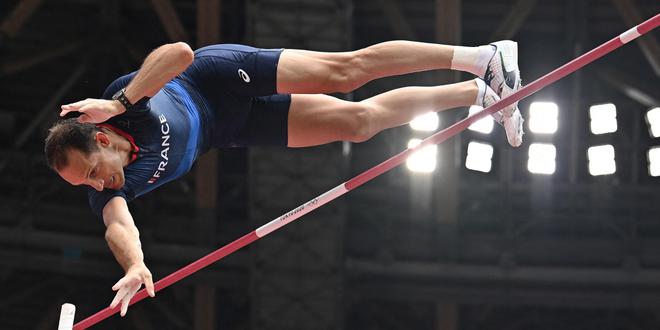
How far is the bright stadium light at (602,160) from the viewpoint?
1439cm

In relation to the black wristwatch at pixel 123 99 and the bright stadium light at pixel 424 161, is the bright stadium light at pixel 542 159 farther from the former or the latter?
the black wristwatch at pixel 123 99

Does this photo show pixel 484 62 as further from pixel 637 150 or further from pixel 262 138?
pixel 637 150

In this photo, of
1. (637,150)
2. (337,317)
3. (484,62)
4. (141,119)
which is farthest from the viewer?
(637,150)

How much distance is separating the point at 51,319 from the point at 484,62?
10489 mm

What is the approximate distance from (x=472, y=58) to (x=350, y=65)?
2.49 ft

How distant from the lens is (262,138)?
6.69 meters

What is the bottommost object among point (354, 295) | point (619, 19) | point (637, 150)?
point (354, 295)

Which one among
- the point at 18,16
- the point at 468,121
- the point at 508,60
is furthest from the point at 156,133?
the point at 18,16

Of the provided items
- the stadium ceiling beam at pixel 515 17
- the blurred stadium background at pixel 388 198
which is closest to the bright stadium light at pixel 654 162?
the blurred stadium background at pixel 388 198

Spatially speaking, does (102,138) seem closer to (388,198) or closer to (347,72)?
(347,72)

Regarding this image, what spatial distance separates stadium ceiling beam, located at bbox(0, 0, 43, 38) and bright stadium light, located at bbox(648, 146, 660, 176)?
8126mm

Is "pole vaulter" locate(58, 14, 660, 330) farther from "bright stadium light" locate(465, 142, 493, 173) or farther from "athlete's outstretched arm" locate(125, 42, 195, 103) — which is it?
"bright stadium light" locate(465, 142, 493, 173)

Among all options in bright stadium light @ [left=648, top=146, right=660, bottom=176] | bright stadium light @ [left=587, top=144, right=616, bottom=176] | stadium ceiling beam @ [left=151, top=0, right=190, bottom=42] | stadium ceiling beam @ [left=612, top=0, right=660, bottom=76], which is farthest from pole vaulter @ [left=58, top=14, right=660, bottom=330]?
bright stadium light @ [left=648, top=146, right=660, bottom=176]

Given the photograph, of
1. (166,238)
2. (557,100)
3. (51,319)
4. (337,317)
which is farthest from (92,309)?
(557,100)
